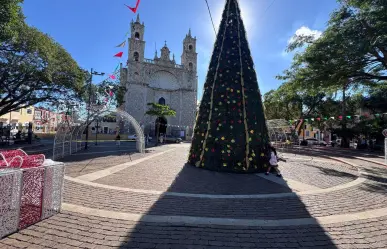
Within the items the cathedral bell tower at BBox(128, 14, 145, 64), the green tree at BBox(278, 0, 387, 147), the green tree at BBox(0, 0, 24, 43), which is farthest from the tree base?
the cathedral bell tower at BBox(128, 14, 145, 64)

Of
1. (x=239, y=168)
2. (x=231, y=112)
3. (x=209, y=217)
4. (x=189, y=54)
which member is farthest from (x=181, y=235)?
(x=189, y=54)

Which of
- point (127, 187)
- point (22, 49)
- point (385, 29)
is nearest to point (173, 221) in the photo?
point (127, 187)

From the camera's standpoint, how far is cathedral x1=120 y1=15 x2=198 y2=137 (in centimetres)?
4784

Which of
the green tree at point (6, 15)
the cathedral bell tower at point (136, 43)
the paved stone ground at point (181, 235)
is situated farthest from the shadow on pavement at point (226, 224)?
the cathedral bell tower at point (136, 43)

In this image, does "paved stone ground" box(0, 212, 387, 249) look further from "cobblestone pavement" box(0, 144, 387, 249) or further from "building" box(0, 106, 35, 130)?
"building" box(0, 106, 35, 130)

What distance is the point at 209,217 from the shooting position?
450cm

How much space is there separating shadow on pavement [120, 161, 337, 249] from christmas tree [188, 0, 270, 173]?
2.92 metres

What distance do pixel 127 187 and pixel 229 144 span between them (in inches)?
184

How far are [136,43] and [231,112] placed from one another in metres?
44.9

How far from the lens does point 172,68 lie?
52.2 meters

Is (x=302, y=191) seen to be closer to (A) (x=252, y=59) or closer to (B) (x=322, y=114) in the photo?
(A) (x=252, y=59)

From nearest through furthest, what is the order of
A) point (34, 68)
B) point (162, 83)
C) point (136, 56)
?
1. point (34, 68)
2. point (136, 56)
3. point (162, 83)

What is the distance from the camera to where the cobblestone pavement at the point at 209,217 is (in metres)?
3.52

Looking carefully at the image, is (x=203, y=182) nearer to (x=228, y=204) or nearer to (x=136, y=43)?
(x=228, y=204)
